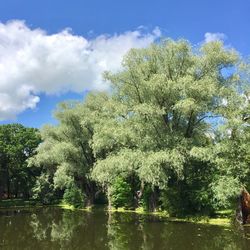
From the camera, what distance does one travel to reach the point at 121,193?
1574 inches

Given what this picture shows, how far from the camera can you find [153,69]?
102 feet

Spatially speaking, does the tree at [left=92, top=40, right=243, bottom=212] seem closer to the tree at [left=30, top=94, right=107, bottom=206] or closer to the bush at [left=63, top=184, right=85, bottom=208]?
the tree at [left=30, top=94, right=107, bottom=206]

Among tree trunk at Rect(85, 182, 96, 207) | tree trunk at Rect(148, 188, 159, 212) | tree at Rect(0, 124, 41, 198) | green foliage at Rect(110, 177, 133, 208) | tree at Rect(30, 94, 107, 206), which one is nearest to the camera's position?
tree trunk at Rect(148, 188, 159, 212)

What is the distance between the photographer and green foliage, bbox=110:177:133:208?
39.8m

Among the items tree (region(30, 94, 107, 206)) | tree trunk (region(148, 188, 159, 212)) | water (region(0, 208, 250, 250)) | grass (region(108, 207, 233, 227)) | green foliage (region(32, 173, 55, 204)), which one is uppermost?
tree (region(30, 94, 107, 206))

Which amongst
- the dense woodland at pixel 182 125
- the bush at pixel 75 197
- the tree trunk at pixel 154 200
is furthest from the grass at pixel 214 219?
the bush at pixel 75 197

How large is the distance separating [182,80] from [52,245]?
49.9 feet

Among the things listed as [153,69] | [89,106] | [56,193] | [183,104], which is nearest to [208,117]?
[183,104]

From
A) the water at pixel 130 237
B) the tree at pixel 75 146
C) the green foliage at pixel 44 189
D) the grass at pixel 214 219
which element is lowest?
the water at pixel 130 237

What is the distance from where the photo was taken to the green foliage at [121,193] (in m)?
39.8

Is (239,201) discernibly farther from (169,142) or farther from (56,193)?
(56,193)

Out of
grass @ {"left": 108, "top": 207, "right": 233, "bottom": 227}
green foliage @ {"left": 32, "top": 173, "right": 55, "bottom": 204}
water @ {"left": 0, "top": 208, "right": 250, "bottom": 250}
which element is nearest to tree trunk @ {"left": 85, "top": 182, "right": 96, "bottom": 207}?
green foliage @ {"left": 32, "top": 173, "right": 55, "bottom": 204}

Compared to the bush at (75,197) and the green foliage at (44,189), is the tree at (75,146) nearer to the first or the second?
the bush at (75,197)

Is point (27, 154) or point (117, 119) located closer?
point (117, 119)
